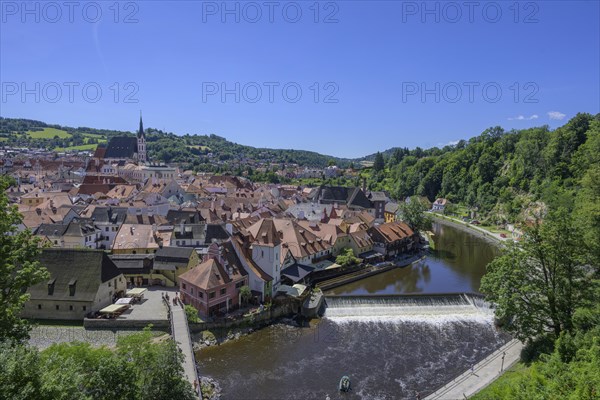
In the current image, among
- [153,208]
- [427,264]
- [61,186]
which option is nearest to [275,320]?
[427,264]

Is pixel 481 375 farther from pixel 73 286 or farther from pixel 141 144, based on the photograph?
pixel 141 144

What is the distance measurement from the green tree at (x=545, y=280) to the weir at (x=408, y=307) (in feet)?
38.8

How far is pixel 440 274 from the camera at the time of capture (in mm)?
50938

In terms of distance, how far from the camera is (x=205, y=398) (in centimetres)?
2339

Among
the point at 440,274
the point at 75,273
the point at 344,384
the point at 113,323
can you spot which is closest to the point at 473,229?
the point at 440,274

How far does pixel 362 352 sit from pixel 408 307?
31.2 ft

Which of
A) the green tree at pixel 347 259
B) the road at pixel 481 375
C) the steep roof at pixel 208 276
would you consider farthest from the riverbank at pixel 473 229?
the steep roof at pixel 208 276

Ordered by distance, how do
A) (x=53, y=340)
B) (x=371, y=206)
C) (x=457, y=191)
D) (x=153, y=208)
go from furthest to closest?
(x=457, y=191) < (x=371, y=206) < (x=153, y=208) < (x=53, y=340)

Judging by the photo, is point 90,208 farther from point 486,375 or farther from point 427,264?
point 486,375

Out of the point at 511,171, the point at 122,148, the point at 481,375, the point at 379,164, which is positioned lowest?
the point at 481,375

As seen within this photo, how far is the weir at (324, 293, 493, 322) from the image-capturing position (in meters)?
35.9

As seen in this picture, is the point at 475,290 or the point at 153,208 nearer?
the point at 475,290

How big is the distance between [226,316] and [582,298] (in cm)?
2521

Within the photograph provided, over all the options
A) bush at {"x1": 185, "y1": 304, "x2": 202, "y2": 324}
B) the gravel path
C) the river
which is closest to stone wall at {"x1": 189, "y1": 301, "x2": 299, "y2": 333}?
bush at {"x1": 185, "y1": 304, "x2": 202, "y2": 324}
